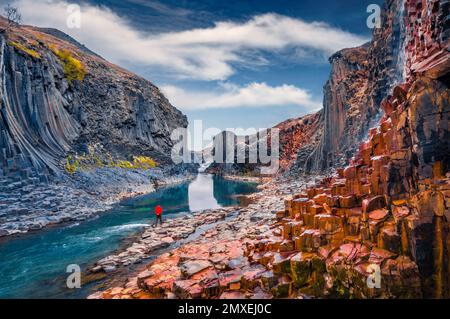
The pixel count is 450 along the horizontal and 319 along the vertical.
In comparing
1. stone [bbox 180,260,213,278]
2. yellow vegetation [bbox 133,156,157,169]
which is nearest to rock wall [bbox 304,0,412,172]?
stone [bbox 180,260,213,278]

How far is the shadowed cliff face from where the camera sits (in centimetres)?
4331

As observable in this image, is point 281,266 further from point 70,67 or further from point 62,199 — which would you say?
point 70,67

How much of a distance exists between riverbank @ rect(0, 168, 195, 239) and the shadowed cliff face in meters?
2.86

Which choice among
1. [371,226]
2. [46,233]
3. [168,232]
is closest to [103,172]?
[46,233]

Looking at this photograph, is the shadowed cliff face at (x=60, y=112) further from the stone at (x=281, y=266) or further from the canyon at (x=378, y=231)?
the stone at (x=281, y=266)

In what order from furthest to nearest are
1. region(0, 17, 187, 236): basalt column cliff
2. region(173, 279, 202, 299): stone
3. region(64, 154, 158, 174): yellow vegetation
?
region(64, 154, 158, 174): yellow vegetation → region(0, 17, 187, 236): basalt column cliff → region(173, 279, 202, 299): stone

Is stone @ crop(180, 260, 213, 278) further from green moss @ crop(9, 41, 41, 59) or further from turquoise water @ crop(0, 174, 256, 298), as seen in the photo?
green moss @ crop(9, 41, 41, 59)

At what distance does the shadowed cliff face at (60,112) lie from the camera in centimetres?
4331

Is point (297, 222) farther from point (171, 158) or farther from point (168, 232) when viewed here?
point (171, 158)

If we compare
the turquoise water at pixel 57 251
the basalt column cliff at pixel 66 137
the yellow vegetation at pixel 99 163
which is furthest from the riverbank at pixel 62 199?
the turquoise water at pixel 57 251

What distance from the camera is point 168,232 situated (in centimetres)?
3148

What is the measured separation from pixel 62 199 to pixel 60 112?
2450cm

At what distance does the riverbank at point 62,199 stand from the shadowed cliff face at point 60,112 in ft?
9.38

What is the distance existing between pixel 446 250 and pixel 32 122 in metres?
56.4
